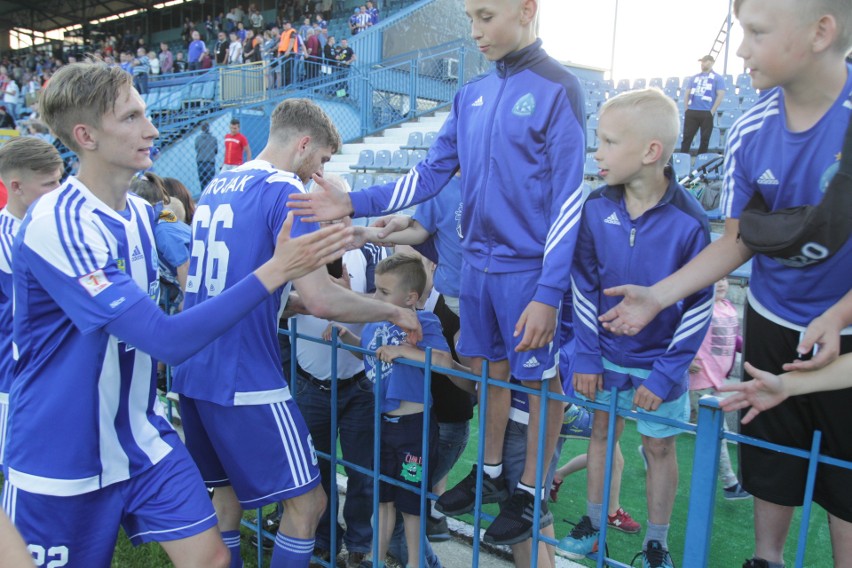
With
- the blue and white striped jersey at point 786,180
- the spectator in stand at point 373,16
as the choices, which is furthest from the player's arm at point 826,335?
the spectator in stand at point 373,16

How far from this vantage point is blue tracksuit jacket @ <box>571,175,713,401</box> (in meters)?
2.14

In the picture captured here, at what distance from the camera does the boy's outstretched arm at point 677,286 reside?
191cm

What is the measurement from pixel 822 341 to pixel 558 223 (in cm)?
82

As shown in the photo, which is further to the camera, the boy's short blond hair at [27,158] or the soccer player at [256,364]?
the boy's short blond hair at [27,158]

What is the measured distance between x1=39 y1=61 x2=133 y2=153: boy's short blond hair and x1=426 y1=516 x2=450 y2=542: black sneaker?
234 centimetres

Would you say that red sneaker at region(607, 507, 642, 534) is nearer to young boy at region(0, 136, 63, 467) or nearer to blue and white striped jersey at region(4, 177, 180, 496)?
blue and white striped jersey at region(4, 177, 180, 496)

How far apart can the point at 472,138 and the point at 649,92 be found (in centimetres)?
63

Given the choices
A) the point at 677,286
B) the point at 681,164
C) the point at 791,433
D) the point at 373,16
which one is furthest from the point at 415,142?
the point at 791,433

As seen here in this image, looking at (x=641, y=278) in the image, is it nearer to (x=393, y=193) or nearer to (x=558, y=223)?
(x=558, y=223)

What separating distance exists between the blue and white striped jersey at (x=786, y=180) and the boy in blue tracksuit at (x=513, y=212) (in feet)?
1.59

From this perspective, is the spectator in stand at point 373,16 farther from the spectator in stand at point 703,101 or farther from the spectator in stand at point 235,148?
the spectator in stand at point 703,101

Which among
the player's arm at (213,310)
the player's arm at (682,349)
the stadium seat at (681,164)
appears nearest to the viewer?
the player's arm at (213,310)

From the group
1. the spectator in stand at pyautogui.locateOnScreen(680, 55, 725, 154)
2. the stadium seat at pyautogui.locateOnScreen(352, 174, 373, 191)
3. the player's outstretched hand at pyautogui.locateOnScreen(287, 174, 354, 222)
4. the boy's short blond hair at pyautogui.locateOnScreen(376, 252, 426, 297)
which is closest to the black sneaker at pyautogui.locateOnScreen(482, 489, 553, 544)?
the boy's short blond hair at pyautogui.locateOnScreen(376, 252, 426, 297)

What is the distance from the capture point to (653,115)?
216 cm
